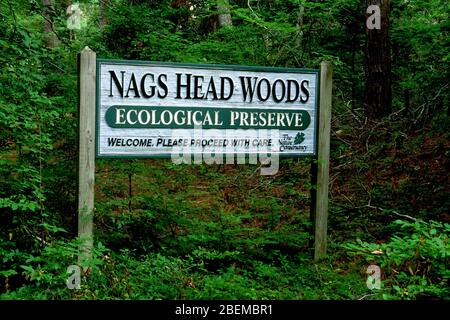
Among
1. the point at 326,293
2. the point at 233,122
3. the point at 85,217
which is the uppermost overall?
the point at 233,122

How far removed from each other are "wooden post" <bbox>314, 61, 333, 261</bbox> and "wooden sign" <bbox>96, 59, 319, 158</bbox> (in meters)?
0.08

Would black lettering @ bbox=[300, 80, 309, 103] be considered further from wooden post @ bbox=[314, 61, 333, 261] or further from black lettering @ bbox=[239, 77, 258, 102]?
black lettering @ bbox=[239, 77, 258, 102]

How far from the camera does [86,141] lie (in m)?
5.17

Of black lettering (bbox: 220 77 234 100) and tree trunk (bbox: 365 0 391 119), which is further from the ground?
tree trunk (bbox: 365 0 391 119)

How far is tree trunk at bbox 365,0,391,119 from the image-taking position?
31.6 feet

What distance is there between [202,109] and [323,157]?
161 centimetres

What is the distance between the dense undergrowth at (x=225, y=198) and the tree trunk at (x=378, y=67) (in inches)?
13.2

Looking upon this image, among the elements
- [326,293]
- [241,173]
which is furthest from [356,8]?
[326,293]

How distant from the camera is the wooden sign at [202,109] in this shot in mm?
5320

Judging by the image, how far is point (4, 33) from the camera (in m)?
5.68

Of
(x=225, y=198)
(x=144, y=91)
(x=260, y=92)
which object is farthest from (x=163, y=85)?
(x=225, y=198)

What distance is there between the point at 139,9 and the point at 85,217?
651cm

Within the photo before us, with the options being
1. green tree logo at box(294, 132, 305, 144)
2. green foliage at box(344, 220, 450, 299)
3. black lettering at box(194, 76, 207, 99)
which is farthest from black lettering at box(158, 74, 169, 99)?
green foliage at box(344, 220, 450, 299)
